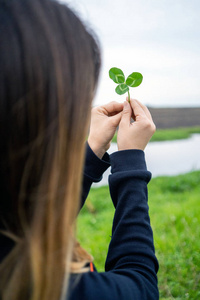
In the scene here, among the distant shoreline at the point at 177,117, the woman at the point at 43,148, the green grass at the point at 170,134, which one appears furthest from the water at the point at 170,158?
the woman at the point at 43,148

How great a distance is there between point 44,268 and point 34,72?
0.47m

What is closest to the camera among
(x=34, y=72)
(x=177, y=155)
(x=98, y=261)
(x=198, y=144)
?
(x=34, y=72)

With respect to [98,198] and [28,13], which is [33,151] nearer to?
[28,13]

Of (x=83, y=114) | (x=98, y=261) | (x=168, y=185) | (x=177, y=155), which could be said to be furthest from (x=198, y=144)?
(x=83, y=114)

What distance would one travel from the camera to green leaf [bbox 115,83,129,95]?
1.37 meters

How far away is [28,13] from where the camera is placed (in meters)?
0.72

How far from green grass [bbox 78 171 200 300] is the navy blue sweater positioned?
1.39m

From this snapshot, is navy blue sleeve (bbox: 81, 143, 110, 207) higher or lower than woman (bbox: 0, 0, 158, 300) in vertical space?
lower

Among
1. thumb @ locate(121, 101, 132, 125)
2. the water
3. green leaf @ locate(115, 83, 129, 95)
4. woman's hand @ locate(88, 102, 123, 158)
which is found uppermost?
green leaf @ locate(115, 83, 129, 95)

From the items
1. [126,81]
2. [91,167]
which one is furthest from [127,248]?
[126,81]

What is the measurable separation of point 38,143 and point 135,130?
51 cm

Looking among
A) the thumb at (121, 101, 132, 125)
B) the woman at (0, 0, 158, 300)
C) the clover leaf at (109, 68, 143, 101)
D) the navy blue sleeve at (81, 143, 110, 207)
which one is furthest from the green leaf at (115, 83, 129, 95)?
the woman at (0, 0, 158, 300)

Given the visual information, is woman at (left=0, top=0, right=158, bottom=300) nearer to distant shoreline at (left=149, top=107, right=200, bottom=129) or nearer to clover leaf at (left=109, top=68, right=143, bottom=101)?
clover leaf at (left=109, top=68, right=143, bottom=101)

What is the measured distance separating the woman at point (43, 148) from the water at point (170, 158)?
7.50 metres
